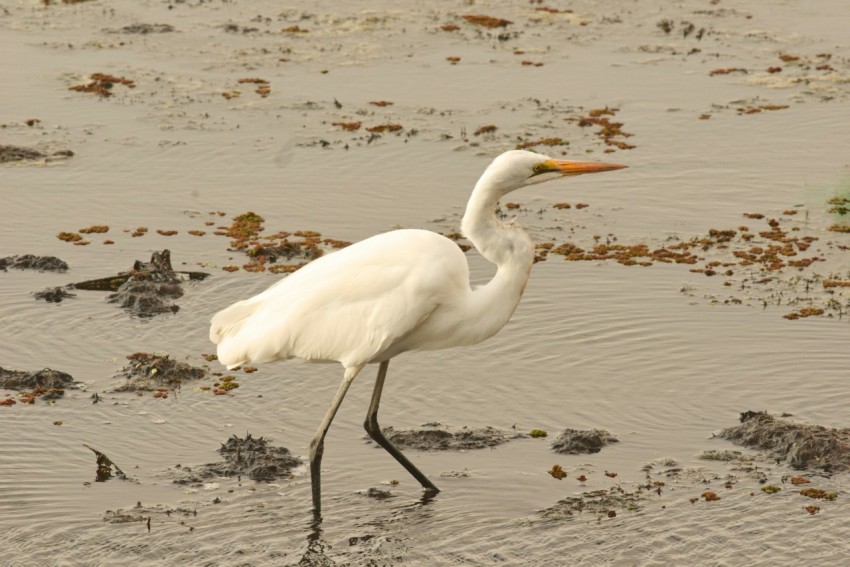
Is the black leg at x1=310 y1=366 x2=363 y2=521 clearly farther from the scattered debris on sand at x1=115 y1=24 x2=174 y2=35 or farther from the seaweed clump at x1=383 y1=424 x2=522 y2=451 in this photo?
the scattered debris on sand at x1=115 y1=24 x2=174 y2=35

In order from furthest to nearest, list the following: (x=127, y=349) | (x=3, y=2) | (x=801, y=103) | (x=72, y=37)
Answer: (x=3, y=2) → (x=72, y=37) → (x=801, y=103) → (x=127, y=349)

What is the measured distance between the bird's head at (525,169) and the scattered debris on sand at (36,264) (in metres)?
6.40

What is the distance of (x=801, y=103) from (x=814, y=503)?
1270 cm

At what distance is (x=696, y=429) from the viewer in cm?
1025

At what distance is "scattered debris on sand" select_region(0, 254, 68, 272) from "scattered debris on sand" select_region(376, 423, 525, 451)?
502cm

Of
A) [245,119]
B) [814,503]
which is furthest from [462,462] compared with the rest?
[245,119]

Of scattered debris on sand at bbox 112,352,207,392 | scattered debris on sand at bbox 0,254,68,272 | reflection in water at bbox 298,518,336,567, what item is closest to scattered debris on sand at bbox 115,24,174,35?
scattered debris on sand at bbox 0,254,68,272

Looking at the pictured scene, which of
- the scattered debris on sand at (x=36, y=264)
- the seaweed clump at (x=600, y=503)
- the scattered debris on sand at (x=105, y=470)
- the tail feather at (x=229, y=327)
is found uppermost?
the tail feather at (x=229, y=327)

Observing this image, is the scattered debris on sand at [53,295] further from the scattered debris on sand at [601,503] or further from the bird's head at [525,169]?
the scattered debris on sand at [601,503]

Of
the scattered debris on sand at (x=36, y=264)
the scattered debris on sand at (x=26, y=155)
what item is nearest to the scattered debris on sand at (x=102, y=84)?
the scattered debris on sand at (x=26, y=155)

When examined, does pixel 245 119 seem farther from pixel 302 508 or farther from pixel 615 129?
pixel 302 508

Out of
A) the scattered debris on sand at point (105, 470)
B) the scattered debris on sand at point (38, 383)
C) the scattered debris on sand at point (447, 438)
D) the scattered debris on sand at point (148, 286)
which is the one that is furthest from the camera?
the scattered debris on sand at point (148, 286)

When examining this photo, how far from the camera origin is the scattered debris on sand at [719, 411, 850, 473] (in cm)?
944

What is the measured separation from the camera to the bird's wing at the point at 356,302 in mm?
8750
